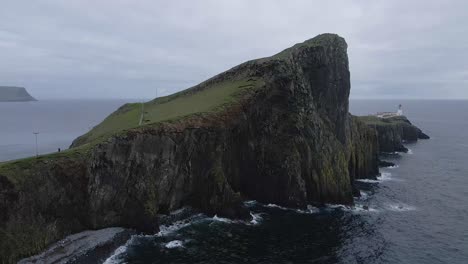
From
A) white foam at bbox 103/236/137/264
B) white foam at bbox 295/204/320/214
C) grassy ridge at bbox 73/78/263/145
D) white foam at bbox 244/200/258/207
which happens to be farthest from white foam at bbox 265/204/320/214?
white foam at bbox 103/236/137/264

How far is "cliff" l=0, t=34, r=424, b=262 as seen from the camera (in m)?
50.6

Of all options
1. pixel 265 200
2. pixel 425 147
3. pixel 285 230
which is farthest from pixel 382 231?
pixel 425 147

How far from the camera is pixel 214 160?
69875 millimetres

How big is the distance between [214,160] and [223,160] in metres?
3.81

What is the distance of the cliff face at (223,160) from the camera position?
5231 cm

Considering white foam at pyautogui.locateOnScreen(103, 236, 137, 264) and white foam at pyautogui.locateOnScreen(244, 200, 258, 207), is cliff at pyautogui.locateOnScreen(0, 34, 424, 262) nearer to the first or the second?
white foam at pyautogui.locateOnScreen(244, 200, 258, 207)

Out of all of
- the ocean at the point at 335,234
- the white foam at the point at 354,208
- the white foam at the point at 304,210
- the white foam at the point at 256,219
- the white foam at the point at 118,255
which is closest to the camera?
the white foam at the point at 118,255

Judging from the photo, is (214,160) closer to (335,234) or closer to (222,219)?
(222,219)

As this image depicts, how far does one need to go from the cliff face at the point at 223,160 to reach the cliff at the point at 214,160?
0.54ft

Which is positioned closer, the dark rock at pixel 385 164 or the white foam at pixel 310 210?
the white foam at pixel 310 210

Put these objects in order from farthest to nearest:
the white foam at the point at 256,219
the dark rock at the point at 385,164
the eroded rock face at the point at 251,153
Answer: the dark rock at the point at 385,164, the white foam at the point at 256,219, the eroded rock face at the point at 251,153

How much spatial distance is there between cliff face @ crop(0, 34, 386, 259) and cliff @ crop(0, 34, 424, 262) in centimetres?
17

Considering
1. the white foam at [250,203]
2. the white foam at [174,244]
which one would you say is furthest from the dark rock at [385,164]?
the white foam at [174,244]

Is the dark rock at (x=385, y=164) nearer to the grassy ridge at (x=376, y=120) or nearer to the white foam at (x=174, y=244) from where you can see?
the grassy ridge at (x=376, y=120)
